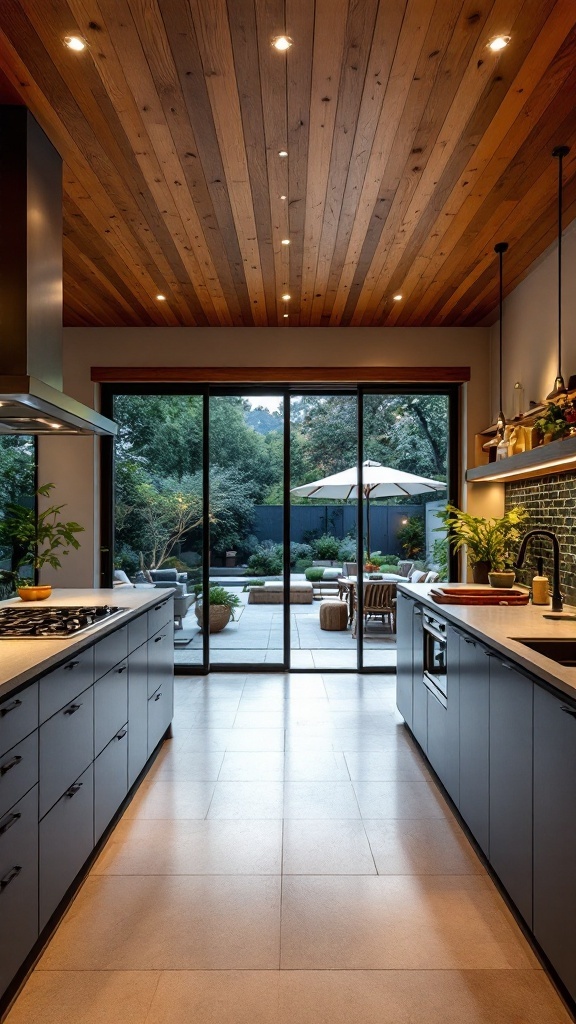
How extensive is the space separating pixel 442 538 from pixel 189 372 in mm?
2649

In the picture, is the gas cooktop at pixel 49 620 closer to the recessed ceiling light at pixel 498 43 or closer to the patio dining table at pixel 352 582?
the recessed ceiling light at pixel 498 43

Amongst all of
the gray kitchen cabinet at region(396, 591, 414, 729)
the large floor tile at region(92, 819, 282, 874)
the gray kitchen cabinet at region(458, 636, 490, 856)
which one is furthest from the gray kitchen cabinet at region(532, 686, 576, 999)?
the gray kitchen cabinet at region(396, 591, 414, 729)

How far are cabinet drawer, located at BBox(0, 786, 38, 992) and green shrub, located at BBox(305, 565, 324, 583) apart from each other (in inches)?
163

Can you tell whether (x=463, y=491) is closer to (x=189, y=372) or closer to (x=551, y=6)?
(x=189, y=372)

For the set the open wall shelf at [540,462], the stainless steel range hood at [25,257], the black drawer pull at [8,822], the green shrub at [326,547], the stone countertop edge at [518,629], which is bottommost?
the black drawer pull at [8,822]

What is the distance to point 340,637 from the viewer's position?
659 centimetres

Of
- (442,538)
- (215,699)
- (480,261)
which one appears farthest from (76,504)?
(480,261)

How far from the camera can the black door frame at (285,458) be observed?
5535 mm

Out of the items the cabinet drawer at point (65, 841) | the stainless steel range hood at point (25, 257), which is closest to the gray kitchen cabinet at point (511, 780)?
the cabinet drawer at point (65, 841)

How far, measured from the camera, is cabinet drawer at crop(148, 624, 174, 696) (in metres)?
3.44

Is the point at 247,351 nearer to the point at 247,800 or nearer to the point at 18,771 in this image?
the point at 247,800

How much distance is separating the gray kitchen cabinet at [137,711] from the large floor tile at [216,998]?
4.01 feet

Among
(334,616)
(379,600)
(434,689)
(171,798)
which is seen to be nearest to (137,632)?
(171,798)

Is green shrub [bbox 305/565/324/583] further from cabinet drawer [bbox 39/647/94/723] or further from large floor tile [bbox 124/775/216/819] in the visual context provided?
cabinet drawer [bbox 39/647/94/723]
